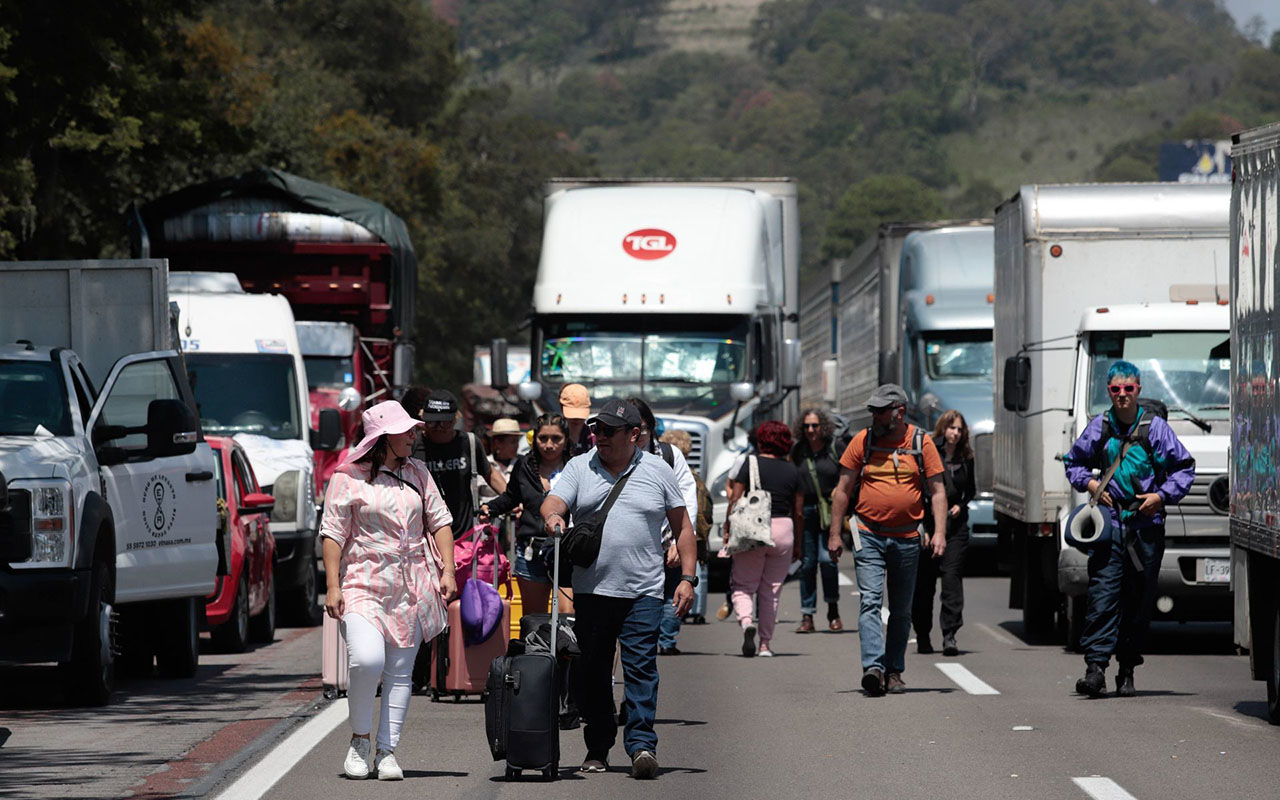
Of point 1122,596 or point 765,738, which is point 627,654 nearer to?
point 765,738

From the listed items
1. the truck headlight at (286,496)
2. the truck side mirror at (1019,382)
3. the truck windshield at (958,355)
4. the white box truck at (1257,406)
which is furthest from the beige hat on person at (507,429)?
the truck windshield at (958,355)

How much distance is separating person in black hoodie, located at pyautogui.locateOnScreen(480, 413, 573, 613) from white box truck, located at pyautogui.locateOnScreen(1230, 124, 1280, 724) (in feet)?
11.9

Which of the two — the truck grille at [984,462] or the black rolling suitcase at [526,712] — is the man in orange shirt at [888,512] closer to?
the black rolling suitcase at [526,712]

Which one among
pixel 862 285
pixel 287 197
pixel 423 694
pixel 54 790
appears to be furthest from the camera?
pixel 862 285

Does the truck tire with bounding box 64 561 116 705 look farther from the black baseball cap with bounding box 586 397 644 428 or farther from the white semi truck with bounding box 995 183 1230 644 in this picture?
the white semi truck with bounding box 995 183 1230 644

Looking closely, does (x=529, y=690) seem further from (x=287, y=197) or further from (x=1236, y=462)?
(x=287, y=197)

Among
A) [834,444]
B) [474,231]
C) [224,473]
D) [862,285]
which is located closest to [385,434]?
[224,473]

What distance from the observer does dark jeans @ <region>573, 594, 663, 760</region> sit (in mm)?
10078

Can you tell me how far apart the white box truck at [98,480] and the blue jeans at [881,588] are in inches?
162

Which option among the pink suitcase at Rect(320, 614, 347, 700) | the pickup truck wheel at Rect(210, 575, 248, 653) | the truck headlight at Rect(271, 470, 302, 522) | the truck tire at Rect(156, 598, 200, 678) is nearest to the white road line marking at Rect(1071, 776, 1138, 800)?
the pink suitcase at Rect(320, 614, 347, 700)

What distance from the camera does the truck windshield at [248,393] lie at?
21.1 meters

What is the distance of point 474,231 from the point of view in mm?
Result: 78062

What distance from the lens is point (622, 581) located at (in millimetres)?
10086

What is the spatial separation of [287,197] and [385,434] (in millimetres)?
15702
